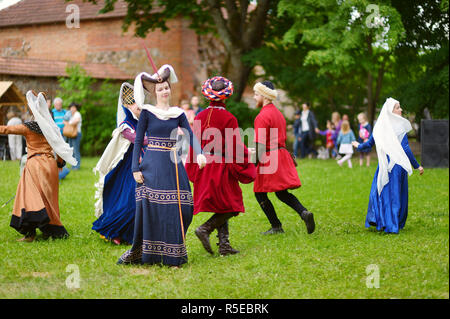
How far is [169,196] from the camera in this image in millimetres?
5848

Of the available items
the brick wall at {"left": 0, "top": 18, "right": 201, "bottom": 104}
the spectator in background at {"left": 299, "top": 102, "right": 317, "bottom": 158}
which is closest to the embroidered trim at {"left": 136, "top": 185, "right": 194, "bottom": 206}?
the spectator in background at {"left": 299, "top": 102, "right": 317, "bottom": 158}

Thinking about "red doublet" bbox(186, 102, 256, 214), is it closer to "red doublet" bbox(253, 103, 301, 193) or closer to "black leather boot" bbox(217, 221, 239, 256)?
"black leather boot" bbox(217, 221, 239, 256)

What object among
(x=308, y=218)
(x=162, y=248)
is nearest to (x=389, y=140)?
(x=308, y=218)

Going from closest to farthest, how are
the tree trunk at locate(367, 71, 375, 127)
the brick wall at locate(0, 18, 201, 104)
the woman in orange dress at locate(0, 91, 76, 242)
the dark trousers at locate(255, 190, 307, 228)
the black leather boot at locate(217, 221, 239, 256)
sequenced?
the black leather boot at locate(217, 221, 239, 256)
the woman in orange dress at locate(0, 91, 76, 242)
the dark trousers at locate(255, 190, 307, 228)
the tree trunk at locate(367, 71, 375, 127)
the brick wall at locate(0, 18, 201, 104)

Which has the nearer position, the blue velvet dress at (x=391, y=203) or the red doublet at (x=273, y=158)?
the red doublet at (x=273, y=158)

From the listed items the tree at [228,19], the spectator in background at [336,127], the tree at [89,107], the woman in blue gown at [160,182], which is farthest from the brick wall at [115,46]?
the woman in blue gown at [160,182]

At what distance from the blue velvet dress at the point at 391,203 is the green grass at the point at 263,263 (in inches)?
7.3

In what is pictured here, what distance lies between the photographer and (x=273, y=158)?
7.27m

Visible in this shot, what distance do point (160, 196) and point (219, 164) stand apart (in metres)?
0.88

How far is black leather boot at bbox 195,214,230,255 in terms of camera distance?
6.31 m

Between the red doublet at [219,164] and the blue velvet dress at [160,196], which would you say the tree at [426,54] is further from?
the blue velvet dress at [160,196]

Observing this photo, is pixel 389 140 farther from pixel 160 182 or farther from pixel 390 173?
pixel 160 182

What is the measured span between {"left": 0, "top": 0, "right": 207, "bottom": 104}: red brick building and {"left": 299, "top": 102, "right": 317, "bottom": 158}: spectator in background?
24.6 feet

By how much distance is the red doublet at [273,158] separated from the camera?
23.5 feet
